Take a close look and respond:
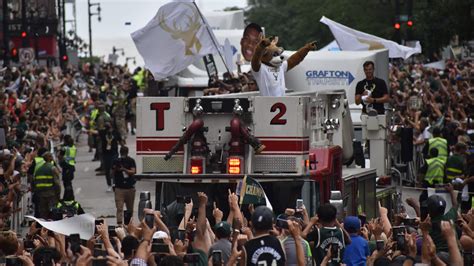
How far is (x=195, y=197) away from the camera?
16.7 metres

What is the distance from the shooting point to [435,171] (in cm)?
2548

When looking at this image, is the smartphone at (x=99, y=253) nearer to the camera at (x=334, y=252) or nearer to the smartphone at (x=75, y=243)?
the smartphone at (x=75, y=243)

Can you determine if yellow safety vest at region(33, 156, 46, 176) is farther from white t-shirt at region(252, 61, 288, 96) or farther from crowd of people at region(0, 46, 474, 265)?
white t-shirt at region(252, 61, 288, 96)

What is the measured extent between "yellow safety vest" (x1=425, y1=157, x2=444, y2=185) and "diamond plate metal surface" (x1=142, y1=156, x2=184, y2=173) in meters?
9.42

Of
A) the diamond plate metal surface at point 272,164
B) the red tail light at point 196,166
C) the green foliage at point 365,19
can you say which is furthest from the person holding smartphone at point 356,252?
the green foliage at point 365,19

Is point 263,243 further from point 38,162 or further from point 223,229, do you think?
point 38,162

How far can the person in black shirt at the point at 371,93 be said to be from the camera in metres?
22.2

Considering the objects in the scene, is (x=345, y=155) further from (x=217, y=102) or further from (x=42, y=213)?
(x=42, y=213)

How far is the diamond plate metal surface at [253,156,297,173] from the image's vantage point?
16.5 m

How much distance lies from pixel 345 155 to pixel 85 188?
14.8 m

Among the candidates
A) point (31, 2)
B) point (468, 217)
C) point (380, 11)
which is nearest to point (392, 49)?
point (468, 217)

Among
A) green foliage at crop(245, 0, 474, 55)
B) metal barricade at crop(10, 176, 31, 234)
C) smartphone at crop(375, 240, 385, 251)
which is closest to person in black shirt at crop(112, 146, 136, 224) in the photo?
metal barricade at crop(10, 176, 31, 234)

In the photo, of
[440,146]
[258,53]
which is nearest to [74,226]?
[258,53]

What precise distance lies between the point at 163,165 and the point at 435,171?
374 inches
